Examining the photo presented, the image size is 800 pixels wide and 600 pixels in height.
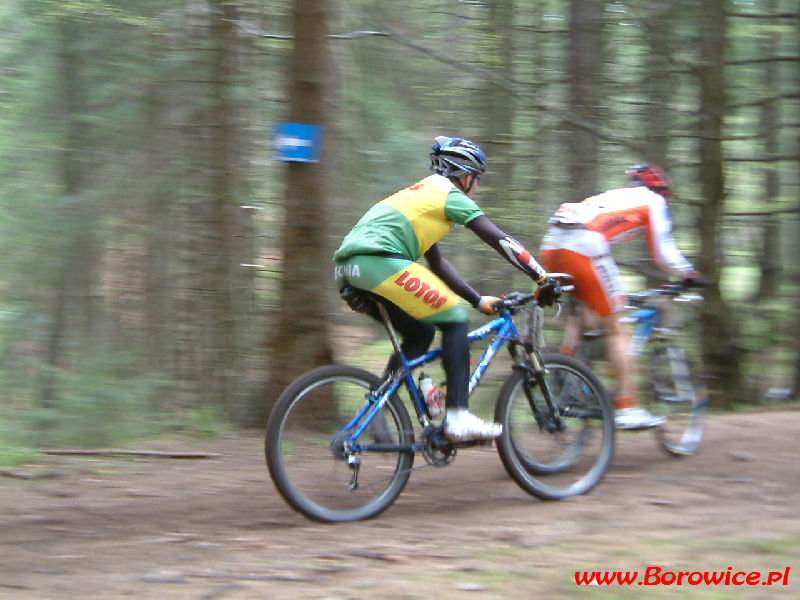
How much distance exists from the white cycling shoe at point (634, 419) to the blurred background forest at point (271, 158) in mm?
2865

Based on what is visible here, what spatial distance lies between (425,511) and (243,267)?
4.35 m

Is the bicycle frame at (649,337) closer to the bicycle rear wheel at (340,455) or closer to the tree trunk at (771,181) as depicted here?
the bicycle rear wheel at (340,455)

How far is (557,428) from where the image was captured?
17.7ft

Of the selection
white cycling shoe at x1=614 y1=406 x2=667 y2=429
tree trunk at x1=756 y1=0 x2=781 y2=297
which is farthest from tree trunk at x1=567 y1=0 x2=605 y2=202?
white cycling shoe at x1=614 y1=406 x2=667 y2=429

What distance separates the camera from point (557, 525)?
4.62m

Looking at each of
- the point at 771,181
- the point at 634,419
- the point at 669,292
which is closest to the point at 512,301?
the point at 634,419

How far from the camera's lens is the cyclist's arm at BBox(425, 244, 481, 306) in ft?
17.3

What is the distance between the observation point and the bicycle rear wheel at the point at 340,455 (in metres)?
4.71

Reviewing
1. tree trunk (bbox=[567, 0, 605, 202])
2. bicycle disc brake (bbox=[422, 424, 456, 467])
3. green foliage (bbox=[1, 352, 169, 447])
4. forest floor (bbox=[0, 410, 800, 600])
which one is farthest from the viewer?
tree trunk (bbox=[567, 0, 605, 202])

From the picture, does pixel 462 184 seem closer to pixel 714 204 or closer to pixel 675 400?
pixel 675 400

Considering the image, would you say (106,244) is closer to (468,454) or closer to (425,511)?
(468,454)

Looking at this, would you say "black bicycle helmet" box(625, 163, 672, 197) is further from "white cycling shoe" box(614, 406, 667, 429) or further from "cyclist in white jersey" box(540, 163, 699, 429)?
"white cycling shoe" box(614, 406, 667, 429)

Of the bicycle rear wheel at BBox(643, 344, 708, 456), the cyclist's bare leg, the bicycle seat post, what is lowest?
the bicycle rear wheel at BBox(643, 344, 708, 456)

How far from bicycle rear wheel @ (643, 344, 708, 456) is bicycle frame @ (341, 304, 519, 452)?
170 centimetres
